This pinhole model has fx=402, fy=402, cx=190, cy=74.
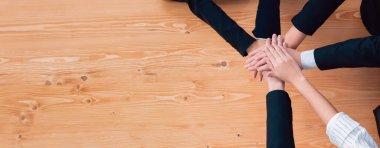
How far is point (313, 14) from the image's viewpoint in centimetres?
103

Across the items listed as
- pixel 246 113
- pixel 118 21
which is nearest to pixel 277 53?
pixel 246 113

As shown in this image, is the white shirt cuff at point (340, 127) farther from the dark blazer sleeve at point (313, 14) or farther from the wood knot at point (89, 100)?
the wood knot at point (89, 100)

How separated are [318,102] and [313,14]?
0.78ft

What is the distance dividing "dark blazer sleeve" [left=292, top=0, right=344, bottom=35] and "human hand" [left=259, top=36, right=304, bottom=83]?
7 centimetres

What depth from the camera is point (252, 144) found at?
3.69 ft

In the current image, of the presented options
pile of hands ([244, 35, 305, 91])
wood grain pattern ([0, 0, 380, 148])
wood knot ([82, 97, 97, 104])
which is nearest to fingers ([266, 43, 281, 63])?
pile of hands ([244, 35, 305, 91])

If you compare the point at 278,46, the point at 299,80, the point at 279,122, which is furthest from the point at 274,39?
the point at 279,122

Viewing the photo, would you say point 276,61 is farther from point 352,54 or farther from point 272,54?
point 352,54

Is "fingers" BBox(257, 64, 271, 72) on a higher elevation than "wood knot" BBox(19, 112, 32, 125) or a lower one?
higher

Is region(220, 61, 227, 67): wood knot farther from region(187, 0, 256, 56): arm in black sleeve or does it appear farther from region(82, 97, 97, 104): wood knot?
region(82, 97, 97, 104): wood knot

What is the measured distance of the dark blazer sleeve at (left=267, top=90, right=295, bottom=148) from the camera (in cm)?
91

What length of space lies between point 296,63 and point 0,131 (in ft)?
2.73

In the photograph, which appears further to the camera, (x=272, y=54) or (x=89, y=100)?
(x=89, y=100)

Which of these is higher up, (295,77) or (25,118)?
(295,77)
